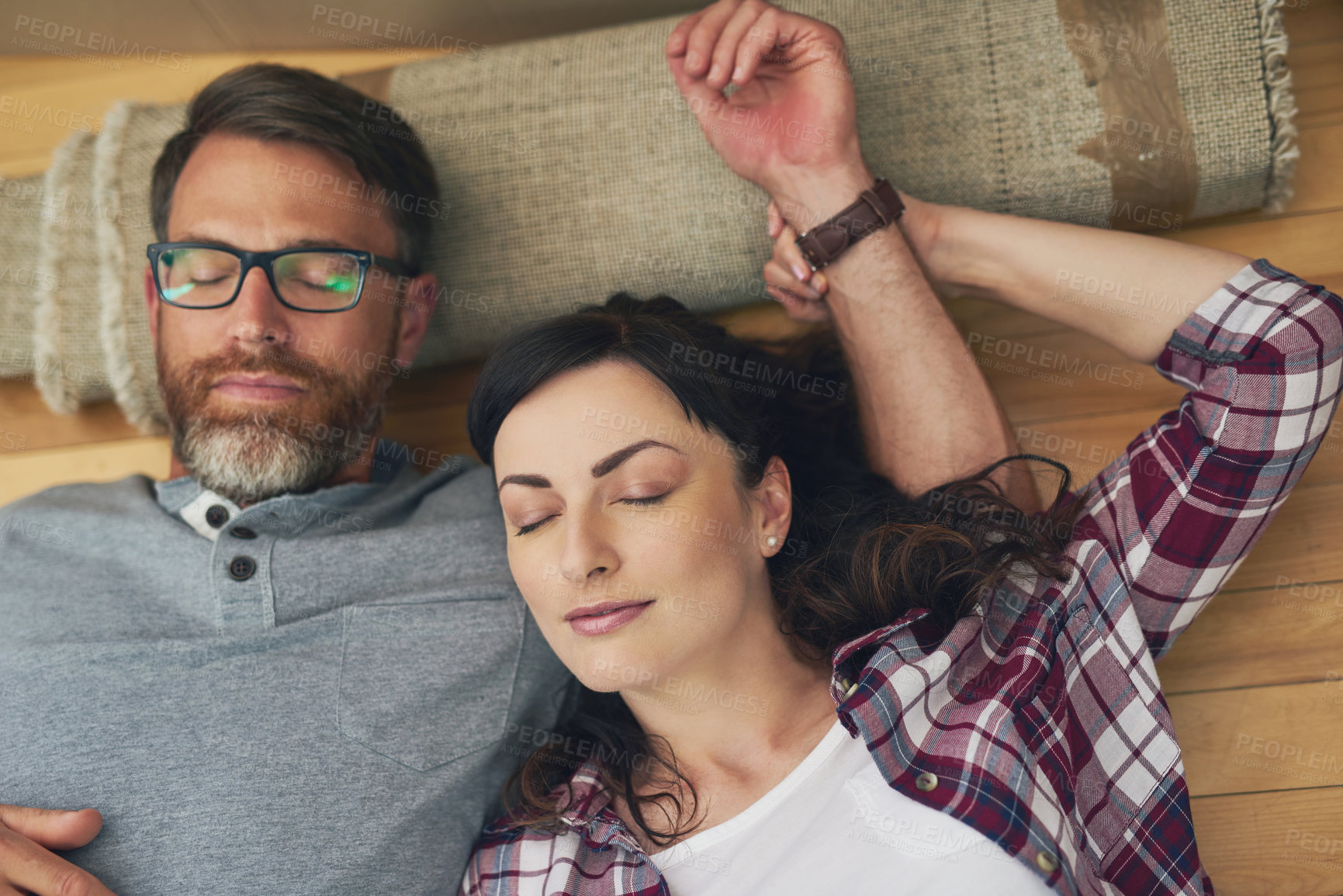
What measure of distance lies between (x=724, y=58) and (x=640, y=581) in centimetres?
108

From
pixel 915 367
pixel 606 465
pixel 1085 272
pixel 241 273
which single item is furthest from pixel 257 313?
pixel 1085 272

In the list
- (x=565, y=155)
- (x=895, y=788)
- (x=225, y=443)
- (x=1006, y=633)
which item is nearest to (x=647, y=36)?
(x=565, y=155)

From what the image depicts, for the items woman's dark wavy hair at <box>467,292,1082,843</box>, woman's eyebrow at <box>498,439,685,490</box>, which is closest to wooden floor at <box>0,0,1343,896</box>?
woman's dark wavy hair at <box>467,292,1082,843</box>

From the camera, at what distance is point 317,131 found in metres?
2.05

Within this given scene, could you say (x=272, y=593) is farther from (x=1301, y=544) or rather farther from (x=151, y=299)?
(x=1301, y=544)

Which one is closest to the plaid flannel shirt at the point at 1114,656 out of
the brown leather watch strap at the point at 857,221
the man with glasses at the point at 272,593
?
the man with glasses at the point at 272,593

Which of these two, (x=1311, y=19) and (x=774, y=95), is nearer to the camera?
(x=774, y=95)

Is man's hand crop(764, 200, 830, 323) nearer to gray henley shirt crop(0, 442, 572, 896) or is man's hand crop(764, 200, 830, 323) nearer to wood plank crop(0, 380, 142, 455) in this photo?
gray henley shirt crop(0, 442, 572, 896)

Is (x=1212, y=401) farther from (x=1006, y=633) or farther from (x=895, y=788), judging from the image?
(x=895, y=788)

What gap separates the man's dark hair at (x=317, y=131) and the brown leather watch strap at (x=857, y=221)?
993 millimetres

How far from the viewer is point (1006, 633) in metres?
1.70

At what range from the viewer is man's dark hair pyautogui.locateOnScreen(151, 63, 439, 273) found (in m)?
2.05

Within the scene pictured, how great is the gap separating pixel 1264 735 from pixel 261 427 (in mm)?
2284

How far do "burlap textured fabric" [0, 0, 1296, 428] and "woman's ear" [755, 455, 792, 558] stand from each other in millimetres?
614
